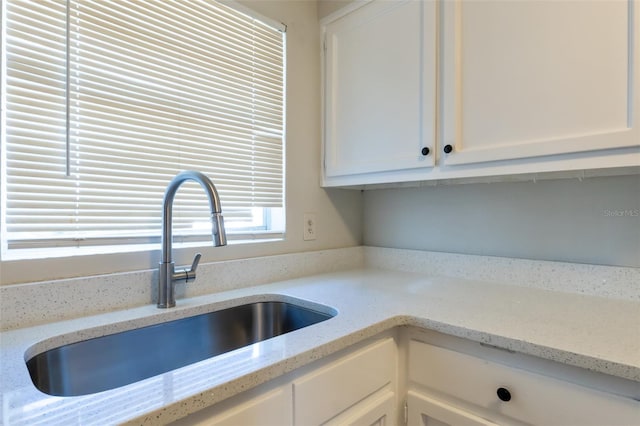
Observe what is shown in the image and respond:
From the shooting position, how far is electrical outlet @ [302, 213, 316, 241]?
1.54 m

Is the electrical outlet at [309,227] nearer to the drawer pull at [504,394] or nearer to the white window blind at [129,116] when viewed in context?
the white window blind at [129,116]

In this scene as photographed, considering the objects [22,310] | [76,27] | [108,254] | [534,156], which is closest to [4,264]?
[22,310]

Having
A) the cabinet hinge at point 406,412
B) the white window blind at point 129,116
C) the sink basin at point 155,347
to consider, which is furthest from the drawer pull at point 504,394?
the white window blind at point 129,116

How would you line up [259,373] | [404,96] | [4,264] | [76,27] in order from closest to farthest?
[259,373] < [4,264] < [76,27] < [404,96]

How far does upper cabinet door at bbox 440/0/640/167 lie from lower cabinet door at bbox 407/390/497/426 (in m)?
0.72

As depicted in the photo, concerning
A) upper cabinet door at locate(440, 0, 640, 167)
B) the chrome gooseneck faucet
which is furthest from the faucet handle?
upper cabinet door at locate(440, 0, 640, 167)

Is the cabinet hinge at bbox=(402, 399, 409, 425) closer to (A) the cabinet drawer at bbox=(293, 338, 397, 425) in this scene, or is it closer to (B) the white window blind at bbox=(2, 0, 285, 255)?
(A) the cabinet drawer at bbox=(293, 338, 397, 425)

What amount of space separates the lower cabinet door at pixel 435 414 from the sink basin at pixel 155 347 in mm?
320

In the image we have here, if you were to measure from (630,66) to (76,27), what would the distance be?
4.72 ft

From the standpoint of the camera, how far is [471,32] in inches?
44.3

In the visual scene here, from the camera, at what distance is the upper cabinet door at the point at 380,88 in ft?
4.02

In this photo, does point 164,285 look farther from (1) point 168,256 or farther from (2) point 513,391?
(2) point 513,391

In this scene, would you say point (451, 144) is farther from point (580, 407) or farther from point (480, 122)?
point (580, 407)

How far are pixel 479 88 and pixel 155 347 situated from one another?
1.24 m
